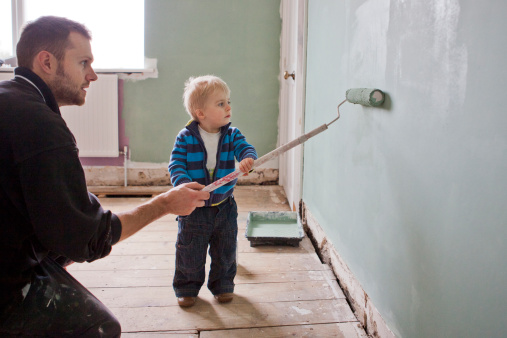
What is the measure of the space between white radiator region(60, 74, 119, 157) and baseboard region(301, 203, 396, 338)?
1916 mm

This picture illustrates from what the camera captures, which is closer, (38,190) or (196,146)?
(38,190)

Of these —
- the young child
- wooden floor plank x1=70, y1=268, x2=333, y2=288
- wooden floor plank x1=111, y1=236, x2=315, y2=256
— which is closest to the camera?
the young child

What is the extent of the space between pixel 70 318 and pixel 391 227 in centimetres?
87

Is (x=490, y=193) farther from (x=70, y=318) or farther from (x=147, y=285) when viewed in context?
(x=147, y=285)

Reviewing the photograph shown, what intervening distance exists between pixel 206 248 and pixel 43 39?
0.95m

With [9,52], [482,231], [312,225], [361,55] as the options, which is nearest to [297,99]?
[312,225]

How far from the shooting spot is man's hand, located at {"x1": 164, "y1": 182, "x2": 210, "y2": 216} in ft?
3.89

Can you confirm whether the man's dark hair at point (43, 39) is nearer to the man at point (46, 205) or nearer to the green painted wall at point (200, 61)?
the man at point (46, 205)

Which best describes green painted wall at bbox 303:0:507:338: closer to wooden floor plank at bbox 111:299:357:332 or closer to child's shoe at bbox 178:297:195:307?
wooden floor plank at bbox 111:299:357:332

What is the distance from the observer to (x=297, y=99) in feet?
8.55

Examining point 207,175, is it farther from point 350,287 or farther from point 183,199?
point 350,287

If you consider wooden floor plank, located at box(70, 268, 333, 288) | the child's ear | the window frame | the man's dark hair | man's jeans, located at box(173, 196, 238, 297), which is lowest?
wooden floor plank, located at box(70, 268, 333, 288)

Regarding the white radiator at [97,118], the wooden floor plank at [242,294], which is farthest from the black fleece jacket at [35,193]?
the white radiator at [97,118]

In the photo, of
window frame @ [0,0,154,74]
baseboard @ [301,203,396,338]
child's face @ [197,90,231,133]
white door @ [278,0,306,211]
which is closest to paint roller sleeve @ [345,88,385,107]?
child's face @ [197,90,231,133]
